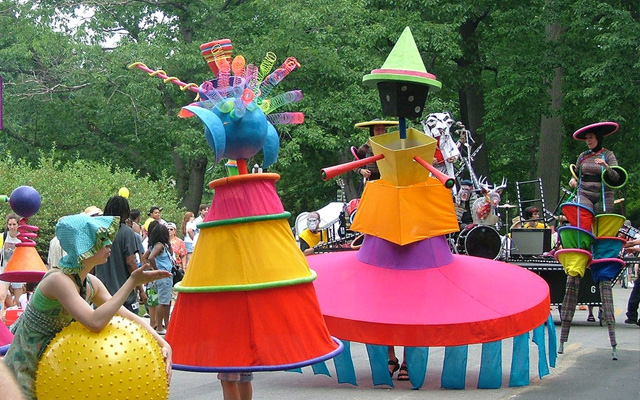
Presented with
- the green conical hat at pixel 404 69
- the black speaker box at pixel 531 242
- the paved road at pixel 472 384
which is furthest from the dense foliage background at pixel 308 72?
the green conical hat at pixel 404 69

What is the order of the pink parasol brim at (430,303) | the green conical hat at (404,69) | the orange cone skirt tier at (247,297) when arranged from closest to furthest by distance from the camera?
the orange cone skirt tier at (247,297) < the pink parasol brim at (430,303) < the green conical hat at (404,69)

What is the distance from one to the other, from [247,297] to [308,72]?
59.8 ft

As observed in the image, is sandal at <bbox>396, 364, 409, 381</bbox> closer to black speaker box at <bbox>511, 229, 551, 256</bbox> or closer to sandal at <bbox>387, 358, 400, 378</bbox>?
sandal at <bbox>387, 358, 400, 378</bbox>

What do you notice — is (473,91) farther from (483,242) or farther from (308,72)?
(483,242)

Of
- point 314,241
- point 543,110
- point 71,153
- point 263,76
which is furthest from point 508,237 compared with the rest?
point 71,153

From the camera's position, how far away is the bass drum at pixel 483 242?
43.8 ft

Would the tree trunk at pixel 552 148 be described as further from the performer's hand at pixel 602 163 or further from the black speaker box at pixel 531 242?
the performer's hand at pixel 602 163

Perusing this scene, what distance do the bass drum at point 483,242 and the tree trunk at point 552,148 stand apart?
14.2 metres

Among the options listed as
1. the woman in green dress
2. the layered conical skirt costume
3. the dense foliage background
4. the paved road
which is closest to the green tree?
the dense foliage background

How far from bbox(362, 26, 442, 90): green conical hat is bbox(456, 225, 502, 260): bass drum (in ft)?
17.8

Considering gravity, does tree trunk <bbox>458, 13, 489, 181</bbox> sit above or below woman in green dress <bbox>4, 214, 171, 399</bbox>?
above

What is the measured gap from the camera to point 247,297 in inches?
226

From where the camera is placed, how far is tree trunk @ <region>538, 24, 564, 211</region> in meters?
27.1

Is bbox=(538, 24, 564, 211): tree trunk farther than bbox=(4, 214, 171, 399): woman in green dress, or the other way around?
bbox=(538, 24, 564, 211): tree trunk
